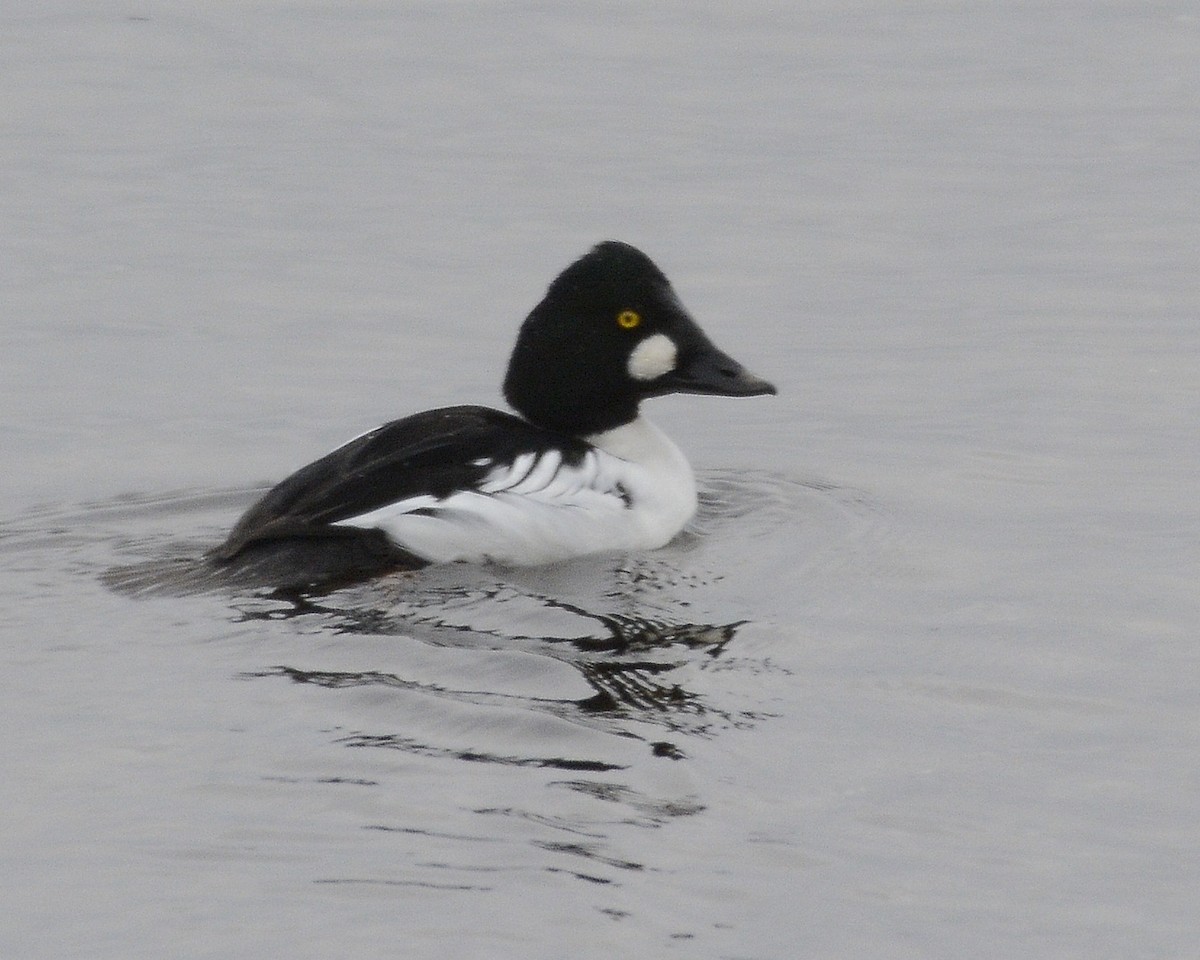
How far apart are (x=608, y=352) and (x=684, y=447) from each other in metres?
1.74

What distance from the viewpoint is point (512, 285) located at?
12.8 meters

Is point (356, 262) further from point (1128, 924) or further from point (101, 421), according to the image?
point (1128, 924)

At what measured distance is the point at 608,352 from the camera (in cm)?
901

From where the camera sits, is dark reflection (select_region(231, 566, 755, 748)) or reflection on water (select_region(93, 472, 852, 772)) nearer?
reflection on water (select_region(93, 472, 852, 772))

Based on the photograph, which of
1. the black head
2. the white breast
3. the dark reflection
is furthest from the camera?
the black head

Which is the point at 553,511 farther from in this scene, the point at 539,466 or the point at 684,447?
the point at 684,447

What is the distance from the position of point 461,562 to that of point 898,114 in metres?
8.49

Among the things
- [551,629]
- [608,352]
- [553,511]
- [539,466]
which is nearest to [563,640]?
[551,629]

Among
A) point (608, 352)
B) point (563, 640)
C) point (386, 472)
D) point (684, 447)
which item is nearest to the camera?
point (563, 640)

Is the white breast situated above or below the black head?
below

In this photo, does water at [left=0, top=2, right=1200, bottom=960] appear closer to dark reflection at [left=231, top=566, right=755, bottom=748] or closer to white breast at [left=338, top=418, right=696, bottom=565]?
dark reflection at [left=231, top=566, right=755, bottom=748]

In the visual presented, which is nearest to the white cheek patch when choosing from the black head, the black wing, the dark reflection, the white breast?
the black head

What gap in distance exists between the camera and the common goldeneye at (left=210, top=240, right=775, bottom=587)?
8047mm

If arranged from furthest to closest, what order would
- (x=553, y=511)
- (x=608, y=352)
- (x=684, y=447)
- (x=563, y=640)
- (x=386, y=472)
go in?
(x=684, y=447)
(x=608, y=352)
(x=553, y=511)
(x=386, y=472)
(x=563, y=640)
